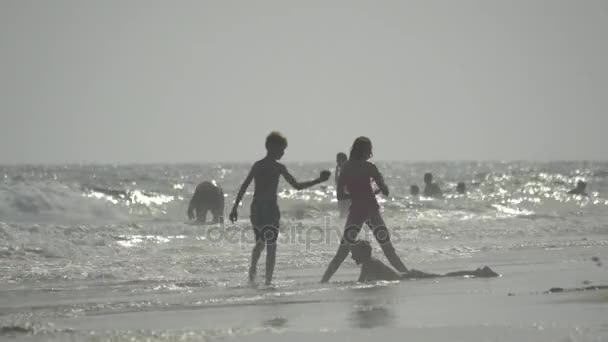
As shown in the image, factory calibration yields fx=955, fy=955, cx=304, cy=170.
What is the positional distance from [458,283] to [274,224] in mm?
1982

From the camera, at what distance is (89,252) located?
1394cm

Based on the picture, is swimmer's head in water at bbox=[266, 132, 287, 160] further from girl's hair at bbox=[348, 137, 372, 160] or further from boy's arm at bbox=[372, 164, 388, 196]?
boy's arm at bbox=[372, 164, 388, 196]

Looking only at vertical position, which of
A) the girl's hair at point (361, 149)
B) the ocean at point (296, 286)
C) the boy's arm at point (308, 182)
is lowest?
the ocean at point (296, 286)

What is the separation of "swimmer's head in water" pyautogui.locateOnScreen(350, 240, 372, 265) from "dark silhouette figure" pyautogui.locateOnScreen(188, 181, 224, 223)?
11505 millimetres

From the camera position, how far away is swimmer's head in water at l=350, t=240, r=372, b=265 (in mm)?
9539

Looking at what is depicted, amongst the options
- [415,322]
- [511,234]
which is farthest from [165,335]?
[511,234]

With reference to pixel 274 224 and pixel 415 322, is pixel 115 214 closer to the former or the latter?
pixel 274 224

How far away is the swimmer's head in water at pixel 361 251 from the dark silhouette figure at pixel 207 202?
11.5 metres

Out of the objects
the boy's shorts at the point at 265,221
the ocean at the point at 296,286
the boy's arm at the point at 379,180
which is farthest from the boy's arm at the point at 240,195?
the boy's arm at the point at 379,180

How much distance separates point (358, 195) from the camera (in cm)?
991

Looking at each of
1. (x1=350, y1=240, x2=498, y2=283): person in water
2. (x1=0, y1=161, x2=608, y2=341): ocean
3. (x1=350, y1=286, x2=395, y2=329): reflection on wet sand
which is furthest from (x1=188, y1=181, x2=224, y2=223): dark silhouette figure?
(x1=350, y1=286, x2=395, y2=329): reflection on wet sand

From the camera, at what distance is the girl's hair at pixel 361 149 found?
9.73 meters

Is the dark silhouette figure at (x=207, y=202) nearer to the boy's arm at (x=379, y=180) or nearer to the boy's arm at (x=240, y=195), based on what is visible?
the boy's arm at (x=240, y=195)

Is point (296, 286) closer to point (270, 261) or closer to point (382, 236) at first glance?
point (270, 261)
